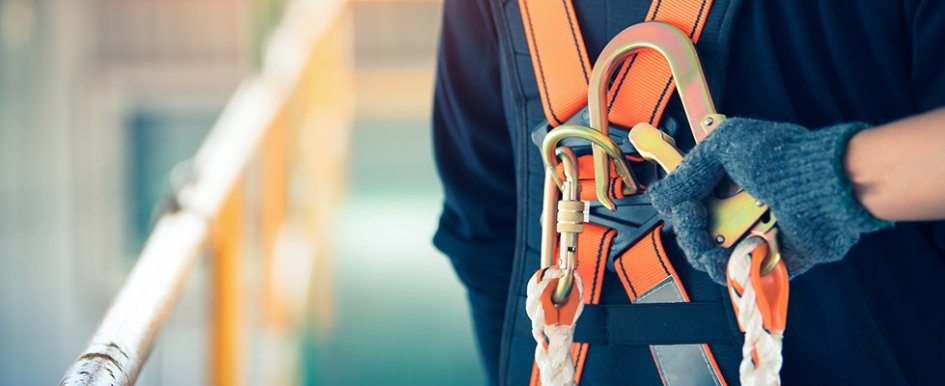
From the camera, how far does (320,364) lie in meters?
3.44

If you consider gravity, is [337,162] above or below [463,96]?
above

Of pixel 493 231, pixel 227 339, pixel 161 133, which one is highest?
pixel 161 133

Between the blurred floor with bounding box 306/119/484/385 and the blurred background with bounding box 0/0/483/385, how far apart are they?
0.01 metres

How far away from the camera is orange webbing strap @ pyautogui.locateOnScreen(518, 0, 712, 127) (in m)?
0.70

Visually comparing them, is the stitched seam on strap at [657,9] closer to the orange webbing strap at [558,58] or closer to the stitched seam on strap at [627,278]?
the orange webbing strap at [558,58]

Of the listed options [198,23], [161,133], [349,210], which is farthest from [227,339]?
[161,133]

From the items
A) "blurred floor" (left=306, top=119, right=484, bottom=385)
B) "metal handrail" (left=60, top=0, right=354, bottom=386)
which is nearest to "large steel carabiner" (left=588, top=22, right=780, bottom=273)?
"metal handrail" (left=60, top=0, right=354, bottom=386)

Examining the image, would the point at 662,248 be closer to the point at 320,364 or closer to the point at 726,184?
the point at 726,184

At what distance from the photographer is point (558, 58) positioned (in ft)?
2.47

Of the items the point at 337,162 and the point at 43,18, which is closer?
the point at 337,162

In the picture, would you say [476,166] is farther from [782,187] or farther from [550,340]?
[782,187]

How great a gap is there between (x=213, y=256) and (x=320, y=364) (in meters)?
1.82

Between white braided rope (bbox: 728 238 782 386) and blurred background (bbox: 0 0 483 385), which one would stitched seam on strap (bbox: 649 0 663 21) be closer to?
white braided rope (bbox: 728 238 782 386)

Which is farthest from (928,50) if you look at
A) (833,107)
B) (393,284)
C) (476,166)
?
(393,284)
